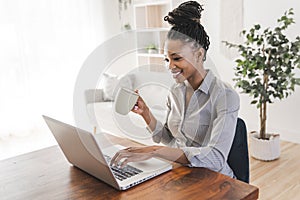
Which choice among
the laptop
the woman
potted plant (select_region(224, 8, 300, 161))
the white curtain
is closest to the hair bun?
the woman

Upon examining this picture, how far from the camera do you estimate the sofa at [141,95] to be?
1556 millimetres

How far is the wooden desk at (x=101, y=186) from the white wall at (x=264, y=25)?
2.29 meters

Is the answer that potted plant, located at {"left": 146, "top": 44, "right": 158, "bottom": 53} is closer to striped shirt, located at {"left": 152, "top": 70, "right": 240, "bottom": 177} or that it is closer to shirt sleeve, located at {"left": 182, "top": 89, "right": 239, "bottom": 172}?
striped shirt, located at {"left": 152, "top": 70, "right": 240, "bottom": 177}

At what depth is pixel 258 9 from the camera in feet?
9.87

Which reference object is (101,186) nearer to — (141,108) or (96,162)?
(96,162)

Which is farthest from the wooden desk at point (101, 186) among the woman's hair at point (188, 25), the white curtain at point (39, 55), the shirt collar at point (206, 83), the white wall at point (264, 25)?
the white curtain at point (39, 55)

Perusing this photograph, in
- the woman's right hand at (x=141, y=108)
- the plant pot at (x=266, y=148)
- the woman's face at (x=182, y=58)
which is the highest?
the woman's face at (x=182, y=58)

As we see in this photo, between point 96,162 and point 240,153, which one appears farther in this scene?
point 240,153

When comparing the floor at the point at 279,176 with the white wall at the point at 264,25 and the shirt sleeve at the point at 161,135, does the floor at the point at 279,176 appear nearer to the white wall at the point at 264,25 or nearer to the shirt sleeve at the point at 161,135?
the white wall at the point at 264,25

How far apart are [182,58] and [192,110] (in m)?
0.22

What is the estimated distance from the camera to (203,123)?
46.9 inches

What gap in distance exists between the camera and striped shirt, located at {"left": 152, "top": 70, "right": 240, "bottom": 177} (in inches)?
41.4

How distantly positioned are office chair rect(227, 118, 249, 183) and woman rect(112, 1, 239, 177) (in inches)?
1.9

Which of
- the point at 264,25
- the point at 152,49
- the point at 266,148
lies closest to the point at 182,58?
the point at 266,148
